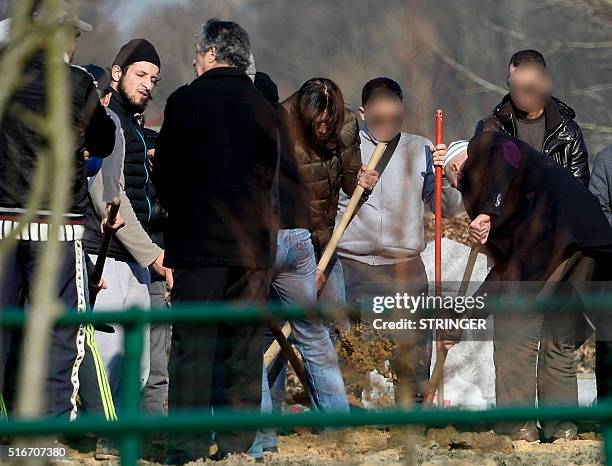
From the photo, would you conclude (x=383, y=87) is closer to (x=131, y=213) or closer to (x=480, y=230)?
(x=480, y=230)

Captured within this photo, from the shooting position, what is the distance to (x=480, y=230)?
582cm

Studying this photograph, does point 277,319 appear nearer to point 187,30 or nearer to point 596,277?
point 187,30

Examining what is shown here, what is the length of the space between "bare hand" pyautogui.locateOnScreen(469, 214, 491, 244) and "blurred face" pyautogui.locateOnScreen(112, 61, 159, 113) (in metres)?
1.53

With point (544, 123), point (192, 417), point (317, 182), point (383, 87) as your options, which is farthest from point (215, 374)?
point (544, 123)

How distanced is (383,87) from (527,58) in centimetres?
323

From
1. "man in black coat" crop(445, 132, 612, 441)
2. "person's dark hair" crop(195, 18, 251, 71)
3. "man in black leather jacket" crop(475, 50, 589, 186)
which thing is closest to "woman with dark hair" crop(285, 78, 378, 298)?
"person's dark hair" crop(195, 18, 251, 71)

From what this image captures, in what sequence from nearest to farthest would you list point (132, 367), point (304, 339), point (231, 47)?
point (132, 367) < point (304, 339) < point (231, 47)

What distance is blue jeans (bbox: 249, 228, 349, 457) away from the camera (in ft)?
12.9

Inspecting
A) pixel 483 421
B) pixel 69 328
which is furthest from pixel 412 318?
pixel 69 328

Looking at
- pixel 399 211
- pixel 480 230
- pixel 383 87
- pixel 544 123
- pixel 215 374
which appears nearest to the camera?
pixel 399 211

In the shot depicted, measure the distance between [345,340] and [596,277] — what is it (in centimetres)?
213

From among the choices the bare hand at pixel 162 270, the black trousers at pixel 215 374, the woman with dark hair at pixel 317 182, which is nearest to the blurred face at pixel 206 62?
the woman with dark hair at pixel 317 182

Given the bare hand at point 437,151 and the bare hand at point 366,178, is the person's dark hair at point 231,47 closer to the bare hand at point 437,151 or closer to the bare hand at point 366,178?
the bare hand at point 366,178

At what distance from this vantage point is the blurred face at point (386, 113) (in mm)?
2598
